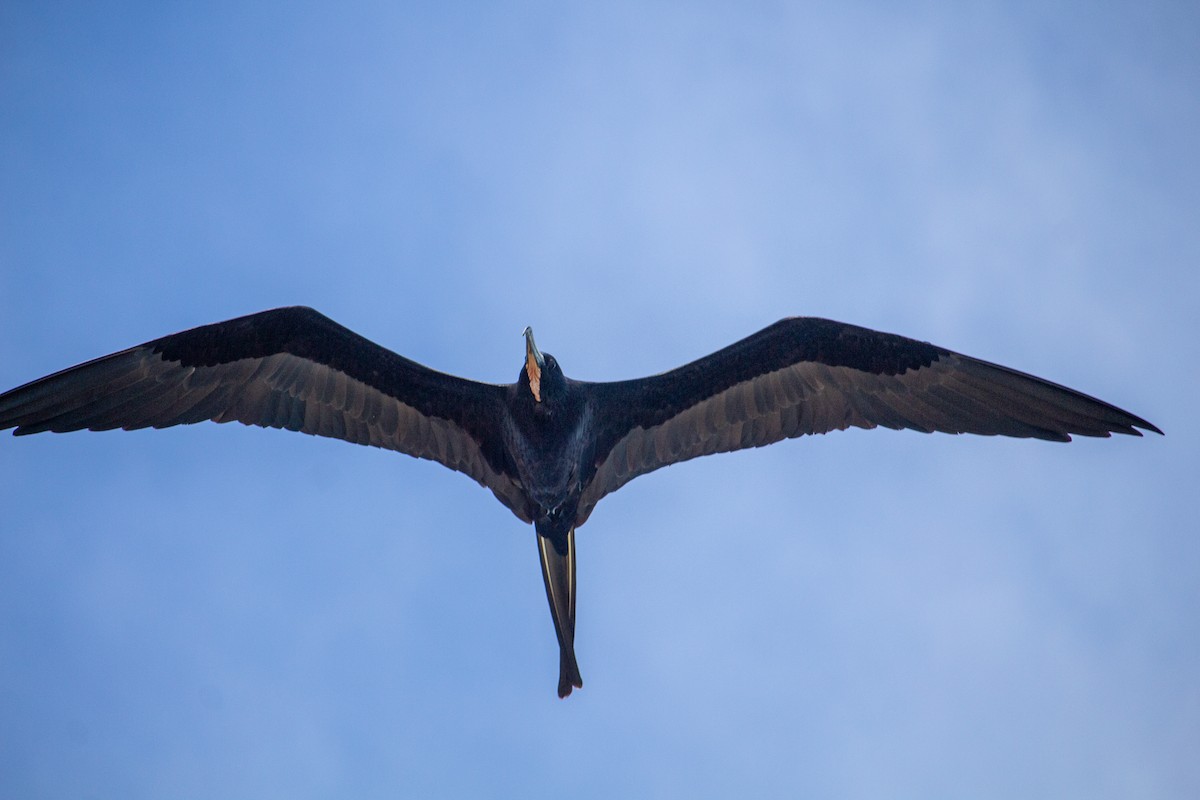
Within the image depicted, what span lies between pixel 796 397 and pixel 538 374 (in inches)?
77.9

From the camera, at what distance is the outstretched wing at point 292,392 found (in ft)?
24.2

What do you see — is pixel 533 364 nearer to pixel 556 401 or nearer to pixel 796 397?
pixel 556 401

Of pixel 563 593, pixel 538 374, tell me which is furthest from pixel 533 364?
pixel 563 593

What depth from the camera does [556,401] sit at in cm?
749

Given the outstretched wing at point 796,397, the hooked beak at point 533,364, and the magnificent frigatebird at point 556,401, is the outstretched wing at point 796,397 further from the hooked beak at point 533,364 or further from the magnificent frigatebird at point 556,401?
the hooked beak at point 533,364

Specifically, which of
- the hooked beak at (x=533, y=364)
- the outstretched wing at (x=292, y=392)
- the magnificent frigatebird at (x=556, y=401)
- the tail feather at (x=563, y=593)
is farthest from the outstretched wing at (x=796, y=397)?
the outstretched wing at (x=292, y=392)

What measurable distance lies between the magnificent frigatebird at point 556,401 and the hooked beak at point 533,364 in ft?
0.04

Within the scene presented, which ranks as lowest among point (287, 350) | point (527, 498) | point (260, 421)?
point (527, 498)

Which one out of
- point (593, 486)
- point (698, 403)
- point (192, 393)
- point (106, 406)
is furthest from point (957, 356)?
point (106, 406)

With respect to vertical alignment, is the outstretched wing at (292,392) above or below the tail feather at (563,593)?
above

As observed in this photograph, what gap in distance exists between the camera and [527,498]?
7793 mm

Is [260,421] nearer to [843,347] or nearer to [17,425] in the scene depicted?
[17,425]

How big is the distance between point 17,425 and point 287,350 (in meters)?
1.84

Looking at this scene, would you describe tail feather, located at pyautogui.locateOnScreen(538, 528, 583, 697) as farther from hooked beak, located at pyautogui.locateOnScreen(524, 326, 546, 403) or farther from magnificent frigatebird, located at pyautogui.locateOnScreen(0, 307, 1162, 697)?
hooked beak, located at pyautogui.locateOnScreen(524, 326, 546, 403)
